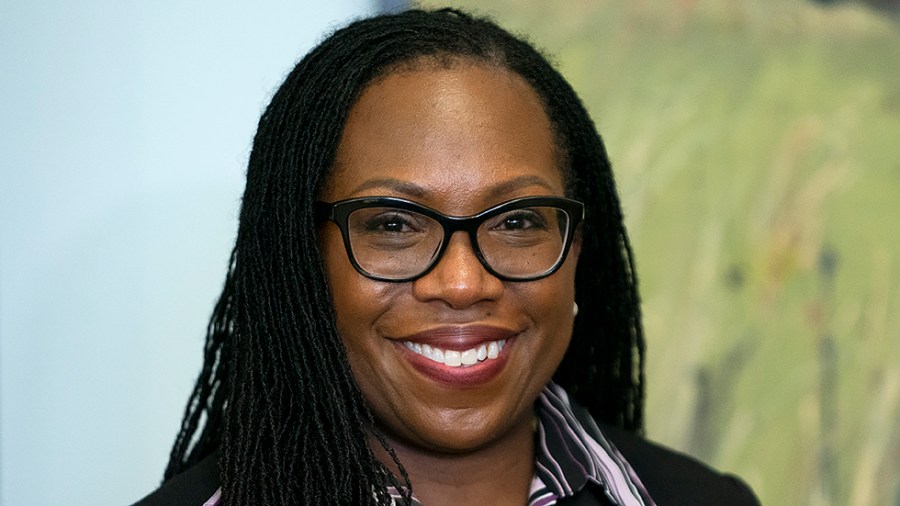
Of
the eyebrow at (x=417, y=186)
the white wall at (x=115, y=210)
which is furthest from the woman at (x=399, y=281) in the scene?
the white wall at (x=115, y=210)

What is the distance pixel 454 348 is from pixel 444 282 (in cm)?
9

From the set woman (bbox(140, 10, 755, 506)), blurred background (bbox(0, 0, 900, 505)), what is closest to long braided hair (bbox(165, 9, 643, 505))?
woman (bbox(140, 10, 755, 506))

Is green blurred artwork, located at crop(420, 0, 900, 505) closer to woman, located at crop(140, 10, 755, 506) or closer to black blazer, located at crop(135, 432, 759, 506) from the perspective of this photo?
black blazer, located at crop(135, 432, 759, 506)

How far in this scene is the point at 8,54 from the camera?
1522 millimetres

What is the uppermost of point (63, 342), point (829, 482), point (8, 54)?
point (8, 54)

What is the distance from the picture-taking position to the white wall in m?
1.53

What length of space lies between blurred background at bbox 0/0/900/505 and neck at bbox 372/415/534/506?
1.65ft

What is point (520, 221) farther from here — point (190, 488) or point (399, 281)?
point (190, 488)

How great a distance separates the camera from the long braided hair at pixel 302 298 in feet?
4.09

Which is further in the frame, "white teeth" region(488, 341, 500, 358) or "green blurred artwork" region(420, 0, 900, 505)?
"green blurred artwork" region(420, 0, 900, 505)

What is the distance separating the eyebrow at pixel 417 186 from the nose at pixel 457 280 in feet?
0.21

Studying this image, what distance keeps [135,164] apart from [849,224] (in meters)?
1.23

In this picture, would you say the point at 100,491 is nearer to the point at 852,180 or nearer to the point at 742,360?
the point at 742,360

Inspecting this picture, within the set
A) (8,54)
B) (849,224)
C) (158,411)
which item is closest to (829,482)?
(849,224)
